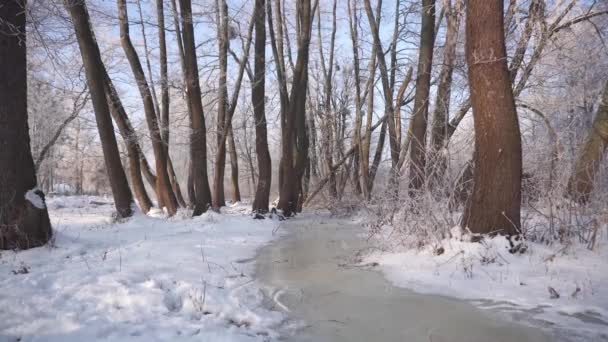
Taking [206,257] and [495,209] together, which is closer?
[495,209]

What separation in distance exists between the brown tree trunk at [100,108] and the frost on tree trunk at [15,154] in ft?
12.7

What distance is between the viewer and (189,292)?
125 inches

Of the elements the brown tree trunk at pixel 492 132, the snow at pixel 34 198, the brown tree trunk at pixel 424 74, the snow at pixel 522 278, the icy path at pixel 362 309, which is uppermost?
the brown tree trunk at pixel 424 74

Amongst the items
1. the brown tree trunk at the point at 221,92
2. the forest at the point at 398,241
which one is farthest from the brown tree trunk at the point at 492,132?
the brown tree trunk at the point at 221,92

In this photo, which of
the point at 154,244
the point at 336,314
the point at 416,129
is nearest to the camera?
the point at 336,314

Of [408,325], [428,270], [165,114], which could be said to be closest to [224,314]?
[408,325]

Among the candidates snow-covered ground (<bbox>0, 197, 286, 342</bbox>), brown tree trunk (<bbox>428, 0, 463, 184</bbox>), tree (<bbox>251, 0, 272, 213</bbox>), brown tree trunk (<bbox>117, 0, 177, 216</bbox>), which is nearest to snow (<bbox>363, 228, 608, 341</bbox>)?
snow-covered ground (<bbox>0, 197, 286, 342</bbox>)

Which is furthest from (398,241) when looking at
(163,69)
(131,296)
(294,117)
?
(163,69)

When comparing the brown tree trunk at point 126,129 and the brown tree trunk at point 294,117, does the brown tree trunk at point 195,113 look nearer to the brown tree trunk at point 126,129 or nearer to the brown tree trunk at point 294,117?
the brown tree trunk at point 126,129

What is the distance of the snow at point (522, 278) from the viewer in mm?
2793

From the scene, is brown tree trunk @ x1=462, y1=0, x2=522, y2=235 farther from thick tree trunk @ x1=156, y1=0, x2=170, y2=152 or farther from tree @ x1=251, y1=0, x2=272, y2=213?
thick tree trunk @ x1=156, y1=0, x2=170, y2=152

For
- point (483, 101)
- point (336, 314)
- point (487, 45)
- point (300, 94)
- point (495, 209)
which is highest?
Result: point (300, 94)

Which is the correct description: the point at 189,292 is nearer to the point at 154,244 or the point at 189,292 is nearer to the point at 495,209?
the point at 154,244

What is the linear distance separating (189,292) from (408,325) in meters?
1.77
